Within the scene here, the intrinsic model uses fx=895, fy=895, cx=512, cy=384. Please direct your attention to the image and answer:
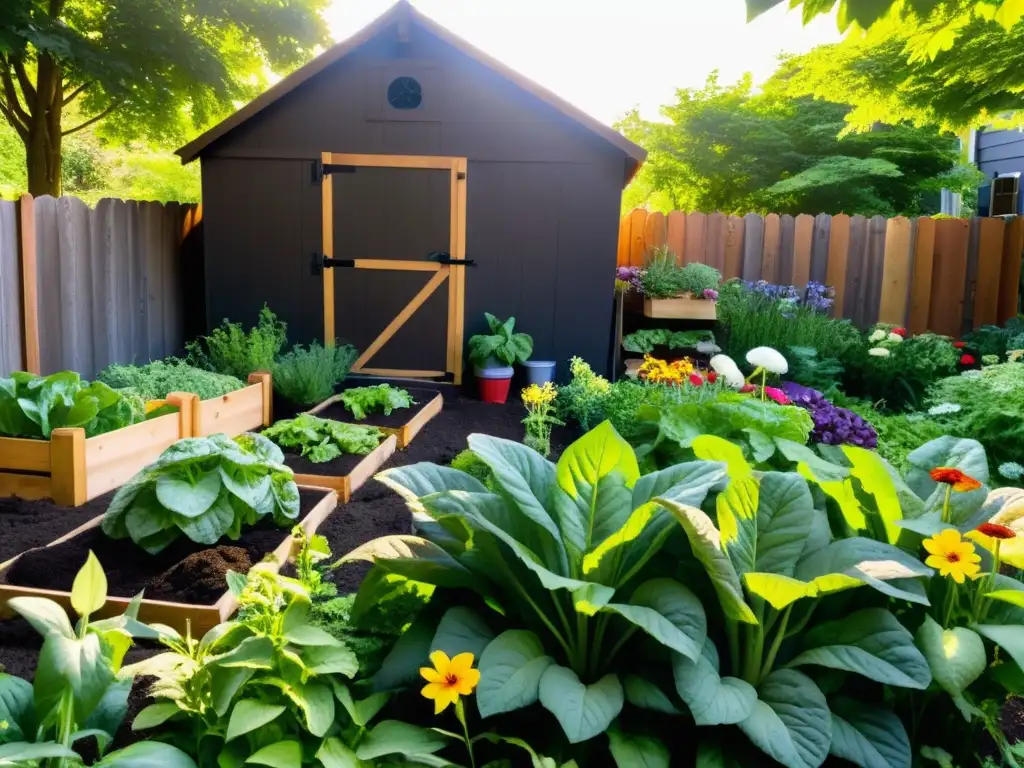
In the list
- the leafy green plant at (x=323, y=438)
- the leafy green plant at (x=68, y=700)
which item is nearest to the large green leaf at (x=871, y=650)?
the leafy green plant at (x=68, y=700)

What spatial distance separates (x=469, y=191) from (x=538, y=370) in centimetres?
172

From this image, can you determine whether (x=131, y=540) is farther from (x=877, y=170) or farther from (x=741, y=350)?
(x=877, y=170)

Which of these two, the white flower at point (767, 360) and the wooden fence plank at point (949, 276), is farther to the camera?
the wooden fence plank at point (949, 276)

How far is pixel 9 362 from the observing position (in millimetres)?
6027

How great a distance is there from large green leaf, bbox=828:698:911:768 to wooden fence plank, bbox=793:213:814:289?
8.29 m

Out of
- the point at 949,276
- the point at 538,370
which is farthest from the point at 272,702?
the point at 949,276

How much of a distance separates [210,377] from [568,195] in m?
3.49

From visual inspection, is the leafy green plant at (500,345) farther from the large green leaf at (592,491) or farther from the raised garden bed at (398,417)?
the large green leaf at (592,491)

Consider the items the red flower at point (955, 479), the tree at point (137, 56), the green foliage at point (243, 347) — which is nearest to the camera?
the red flower at point (955, 479)

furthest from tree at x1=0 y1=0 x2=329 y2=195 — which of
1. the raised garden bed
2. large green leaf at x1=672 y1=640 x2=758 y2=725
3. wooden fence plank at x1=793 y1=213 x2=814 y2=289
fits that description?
large green leaf at x1=672 y1=640 x2=758 y2=725

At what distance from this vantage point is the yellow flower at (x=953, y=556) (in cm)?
204

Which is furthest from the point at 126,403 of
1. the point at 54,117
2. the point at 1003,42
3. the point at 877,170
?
the point at 877,170

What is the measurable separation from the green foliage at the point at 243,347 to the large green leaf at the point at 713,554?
5.77 metres

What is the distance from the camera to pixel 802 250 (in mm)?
9812
